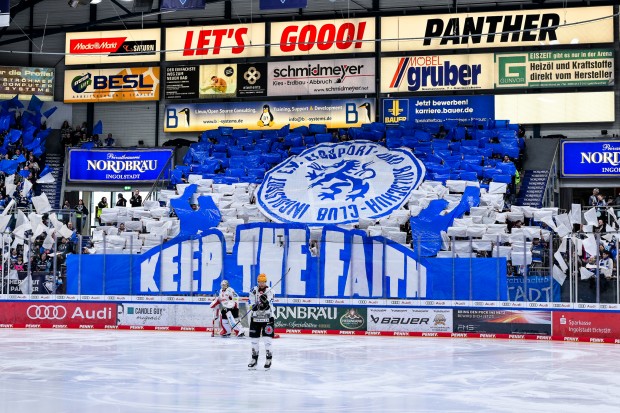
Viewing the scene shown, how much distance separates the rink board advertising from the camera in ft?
92.8

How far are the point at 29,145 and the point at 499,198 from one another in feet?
78.4

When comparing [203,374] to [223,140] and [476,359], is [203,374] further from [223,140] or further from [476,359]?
[223,140]

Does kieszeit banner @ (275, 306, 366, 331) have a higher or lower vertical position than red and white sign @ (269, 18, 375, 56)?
lower

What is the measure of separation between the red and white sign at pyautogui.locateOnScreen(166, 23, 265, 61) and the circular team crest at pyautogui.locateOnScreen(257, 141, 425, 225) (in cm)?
782

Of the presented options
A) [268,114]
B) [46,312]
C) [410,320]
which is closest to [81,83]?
[268,114]

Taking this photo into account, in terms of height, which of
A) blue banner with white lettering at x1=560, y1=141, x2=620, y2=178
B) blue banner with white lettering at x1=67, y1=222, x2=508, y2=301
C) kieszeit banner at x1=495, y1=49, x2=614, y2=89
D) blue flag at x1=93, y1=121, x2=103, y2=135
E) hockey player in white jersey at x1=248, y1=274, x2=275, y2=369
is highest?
kieszeit banner at x1=495, y1=49, x2=614, y2=89

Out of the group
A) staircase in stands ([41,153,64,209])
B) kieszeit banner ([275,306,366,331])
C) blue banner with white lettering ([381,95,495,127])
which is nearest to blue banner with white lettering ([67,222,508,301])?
kieszeit banner ([275,306,366,331])

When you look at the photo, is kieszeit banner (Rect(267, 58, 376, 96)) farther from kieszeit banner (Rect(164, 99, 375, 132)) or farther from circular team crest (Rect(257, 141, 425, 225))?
circular team crest (Rect(257, 141, 425, 225))

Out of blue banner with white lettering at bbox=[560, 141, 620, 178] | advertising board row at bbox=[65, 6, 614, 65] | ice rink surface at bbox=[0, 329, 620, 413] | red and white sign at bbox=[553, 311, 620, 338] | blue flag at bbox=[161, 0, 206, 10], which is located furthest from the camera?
advertising board row at bbox=[65, 6, 614, 65]

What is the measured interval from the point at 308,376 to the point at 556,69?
28821 mm

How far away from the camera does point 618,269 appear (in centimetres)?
2692

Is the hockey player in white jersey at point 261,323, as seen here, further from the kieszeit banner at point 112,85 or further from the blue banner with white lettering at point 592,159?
the kieszeit banner at point 112,85

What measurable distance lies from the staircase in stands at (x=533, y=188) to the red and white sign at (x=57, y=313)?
55.2 ft

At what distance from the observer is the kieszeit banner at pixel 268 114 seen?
46.1 meters
